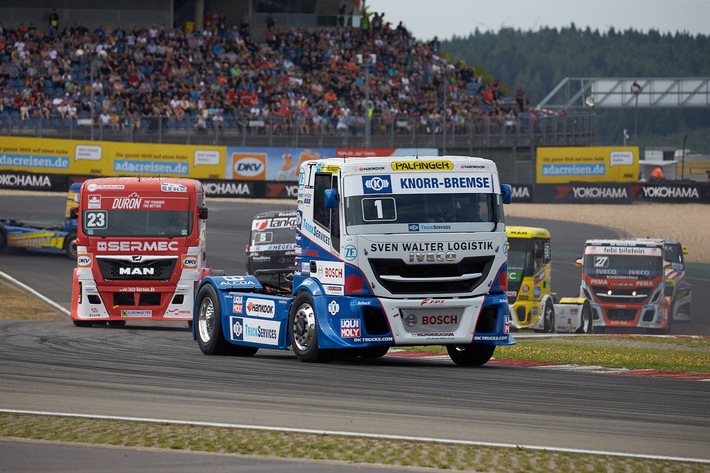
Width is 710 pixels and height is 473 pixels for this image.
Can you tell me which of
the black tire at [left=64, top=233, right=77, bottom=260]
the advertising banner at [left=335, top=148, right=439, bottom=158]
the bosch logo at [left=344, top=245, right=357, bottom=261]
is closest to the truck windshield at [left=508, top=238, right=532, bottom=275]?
the black tire at [left=64, top=233, right=77, bottom=260]

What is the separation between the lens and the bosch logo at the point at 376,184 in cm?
1484

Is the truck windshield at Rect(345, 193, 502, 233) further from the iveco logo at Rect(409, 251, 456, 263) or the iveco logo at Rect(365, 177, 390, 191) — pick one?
the iveco logo at Rect(409, 251, 456, 263)

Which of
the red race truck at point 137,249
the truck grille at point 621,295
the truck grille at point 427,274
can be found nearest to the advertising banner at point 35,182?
the truck grille at point 621,295

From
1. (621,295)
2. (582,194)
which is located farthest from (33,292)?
(582,194)

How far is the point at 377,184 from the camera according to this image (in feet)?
48.8

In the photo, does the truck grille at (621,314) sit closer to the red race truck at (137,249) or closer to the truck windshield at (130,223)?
the red race truck at (137,249)

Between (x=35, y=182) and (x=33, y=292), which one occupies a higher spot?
(x=35, y=182)

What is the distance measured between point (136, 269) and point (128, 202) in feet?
4.05

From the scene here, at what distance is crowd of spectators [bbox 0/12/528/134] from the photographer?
2014 inches

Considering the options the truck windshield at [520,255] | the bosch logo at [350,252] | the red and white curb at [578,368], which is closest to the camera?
the bosch logo at [350,252]

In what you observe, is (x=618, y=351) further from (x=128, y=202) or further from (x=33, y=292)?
(x=33, y=292)

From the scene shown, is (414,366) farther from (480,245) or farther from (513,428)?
(513,428)

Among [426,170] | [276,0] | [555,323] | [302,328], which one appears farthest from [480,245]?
[276,0]

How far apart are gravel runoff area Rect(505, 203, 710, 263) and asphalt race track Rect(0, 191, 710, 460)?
28107mm
